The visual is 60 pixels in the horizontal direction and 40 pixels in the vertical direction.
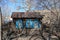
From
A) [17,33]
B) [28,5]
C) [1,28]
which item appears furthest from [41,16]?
[1,28]

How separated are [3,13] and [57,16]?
8.70 ft

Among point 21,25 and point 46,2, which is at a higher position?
point 46,2

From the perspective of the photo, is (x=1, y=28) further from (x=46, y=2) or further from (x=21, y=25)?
(x=46, y=2)

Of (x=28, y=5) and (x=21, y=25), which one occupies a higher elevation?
(x=28, y=5)

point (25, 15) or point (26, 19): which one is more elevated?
point (25, 15)

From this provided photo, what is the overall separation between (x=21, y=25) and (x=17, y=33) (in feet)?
1.46

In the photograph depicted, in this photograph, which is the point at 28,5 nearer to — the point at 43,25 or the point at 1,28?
the point at 43,25

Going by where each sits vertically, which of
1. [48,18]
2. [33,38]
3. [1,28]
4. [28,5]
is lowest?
[33,38]

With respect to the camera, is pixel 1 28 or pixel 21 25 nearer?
pixel 1 28

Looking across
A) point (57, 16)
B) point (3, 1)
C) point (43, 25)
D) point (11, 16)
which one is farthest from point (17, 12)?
point (57, 16)

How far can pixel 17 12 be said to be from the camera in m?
7.80

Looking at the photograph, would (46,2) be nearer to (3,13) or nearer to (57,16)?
(57,16)

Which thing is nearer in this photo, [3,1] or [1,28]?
[1,28]

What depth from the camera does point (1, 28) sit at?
720 cm
